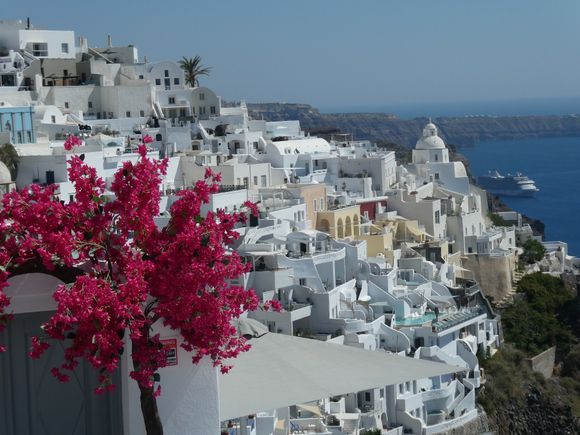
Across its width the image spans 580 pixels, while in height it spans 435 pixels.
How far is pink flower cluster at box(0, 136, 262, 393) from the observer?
27.3 ft

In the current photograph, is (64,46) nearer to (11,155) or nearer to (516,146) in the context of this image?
(11,155)

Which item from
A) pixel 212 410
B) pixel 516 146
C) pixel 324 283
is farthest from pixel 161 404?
pixel 516 146

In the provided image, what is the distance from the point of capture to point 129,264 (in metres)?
8.40

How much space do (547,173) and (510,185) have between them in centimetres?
2308

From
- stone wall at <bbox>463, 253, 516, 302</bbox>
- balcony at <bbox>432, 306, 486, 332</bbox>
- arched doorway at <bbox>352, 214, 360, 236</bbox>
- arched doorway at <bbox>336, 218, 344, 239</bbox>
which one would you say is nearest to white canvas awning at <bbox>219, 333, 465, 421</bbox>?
balcony at <bbox>432, 306, 486, 332</bbox>

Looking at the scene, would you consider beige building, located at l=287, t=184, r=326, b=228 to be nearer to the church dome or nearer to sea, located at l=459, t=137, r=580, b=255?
the church dome

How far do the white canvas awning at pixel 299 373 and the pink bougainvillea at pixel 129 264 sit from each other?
32.8 inches

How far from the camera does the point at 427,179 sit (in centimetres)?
4216

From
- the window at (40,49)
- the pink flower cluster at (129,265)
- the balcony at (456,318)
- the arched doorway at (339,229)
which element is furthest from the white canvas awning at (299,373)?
the window at (40,49)

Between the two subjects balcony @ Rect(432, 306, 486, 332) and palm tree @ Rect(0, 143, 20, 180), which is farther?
palm tree @ Rect(0, 143, 20, 180)

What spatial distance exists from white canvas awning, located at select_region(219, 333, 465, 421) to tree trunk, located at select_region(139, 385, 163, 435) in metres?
0.73

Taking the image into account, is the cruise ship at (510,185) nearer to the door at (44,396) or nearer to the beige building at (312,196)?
the beige building at (312,196)

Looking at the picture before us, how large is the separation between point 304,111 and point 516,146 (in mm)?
54202

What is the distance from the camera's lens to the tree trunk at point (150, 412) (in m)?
8.64
